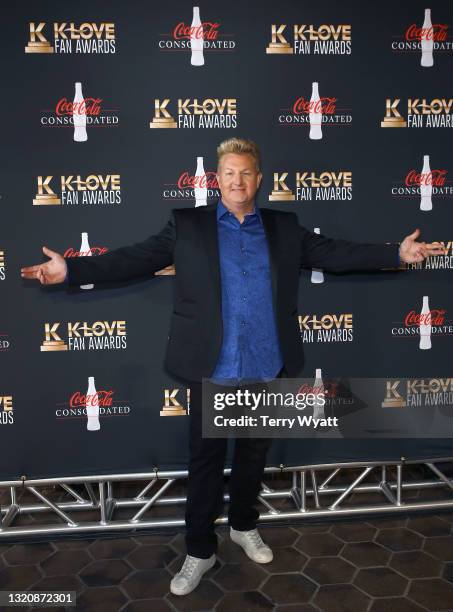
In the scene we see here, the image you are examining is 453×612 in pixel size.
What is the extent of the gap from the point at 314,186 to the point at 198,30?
3.10 feet

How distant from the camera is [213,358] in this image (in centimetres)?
258

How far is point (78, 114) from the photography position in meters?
2.92

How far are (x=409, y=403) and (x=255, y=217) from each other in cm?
141

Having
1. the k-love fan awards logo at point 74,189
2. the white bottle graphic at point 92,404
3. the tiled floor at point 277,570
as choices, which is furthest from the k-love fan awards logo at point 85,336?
the tiled floor at point 277,570

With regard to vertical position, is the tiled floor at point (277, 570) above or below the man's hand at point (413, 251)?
below

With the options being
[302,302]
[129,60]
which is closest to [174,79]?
[129,60]

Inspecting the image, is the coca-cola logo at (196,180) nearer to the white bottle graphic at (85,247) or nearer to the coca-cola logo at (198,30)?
the white bottle graphic at (85,247)

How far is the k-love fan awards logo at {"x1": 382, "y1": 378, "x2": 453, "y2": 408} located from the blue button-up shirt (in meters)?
0.95

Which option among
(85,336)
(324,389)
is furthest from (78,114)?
(324,389)

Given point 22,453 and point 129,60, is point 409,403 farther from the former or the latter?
point 129,60

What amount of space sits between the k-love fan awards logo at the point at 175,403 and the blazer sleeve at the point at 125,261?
72cm

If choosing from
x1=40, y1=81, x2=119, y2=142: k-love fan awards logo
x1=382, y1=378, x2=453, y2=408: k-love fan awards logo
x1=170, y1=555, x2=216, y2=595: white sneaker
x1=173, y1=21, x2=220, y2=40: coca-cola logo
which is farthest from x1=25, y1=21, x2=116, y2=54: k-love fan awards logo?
x1=170, y1=555, x2=216, y2=595: white sneaker

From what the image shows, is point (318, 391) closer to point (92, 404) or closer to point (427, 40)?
point (92, 404)

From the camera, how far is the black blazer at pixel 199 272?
8.50 ft
